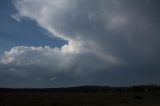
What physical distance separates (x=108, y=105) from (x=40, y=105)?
13431 millimetres

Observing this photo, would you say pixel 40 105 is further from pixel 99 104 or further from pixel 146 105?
pixel 146 105

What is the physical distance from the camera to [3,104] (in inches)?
2753

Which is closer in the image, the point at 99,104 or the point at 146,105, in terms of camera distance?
the point at 146,105

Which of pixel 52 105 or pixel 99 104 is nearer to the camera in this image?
pixel 52 105

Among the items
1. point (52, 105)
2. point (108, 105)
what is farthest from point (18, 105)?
point (108, 105)

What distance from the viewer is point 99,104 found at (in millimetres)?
78562

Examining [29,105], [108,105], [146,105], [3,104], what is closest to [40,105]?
[29,105]

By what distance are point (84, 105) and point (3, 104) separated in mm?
15127

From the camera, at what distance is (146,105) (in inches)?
2822

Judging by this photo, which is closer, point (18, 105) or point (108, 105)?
point (18, 105)

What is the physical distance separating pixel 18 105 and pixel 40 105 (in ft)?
13.3

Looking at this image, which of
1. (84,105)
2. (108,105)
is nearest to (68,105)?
(84,105)

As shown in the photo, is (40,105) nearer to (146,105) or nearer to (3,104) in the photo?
(3,104)

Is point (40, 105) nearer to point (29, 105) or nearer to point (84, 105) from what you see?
point (29, 105)
